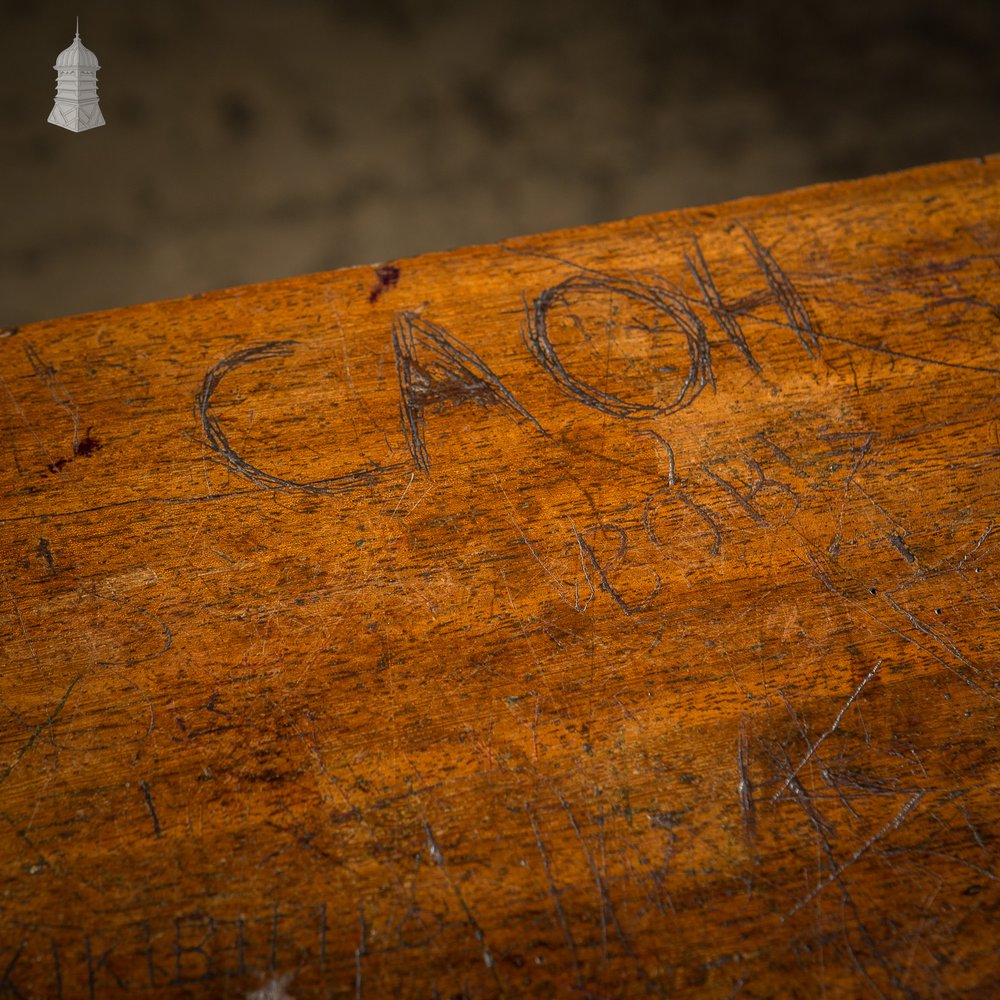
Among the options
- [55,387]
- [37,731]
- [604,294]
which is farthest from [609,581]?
[55,387]

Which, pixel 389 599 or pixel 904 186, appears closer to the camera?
pixel 389 599

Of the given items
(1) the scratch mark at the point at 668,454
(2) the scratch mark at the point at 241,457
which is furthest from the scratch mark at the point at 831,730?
(2) the scratch mark at the point at 241,457

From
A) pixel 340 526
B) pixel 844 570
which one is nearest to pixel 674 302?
pixel 844 570

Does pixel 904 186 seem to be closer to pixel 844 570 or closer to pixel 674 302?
pixel 674 302

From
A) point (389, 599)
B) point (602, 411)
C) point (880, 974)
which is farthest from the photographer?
point (602, 411)

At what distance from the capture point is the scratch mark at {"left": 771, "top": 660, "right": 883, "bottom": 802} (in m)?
0.71

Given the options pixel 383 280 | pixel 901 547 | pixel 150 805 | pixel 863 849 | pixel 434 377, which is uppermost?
pixel 383 280

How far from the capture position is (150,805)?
699 mm

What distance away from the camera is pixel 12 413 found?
91 cm

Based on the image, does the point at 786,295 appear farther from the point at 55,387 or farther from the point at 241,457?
the point at 55,387

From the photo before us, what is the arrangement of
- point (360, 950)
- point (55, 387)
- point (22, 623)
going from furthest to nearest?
point (55, 387) → point (22, 623) → point (360, 950)

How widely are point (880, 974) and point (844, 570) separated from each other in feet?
1.14

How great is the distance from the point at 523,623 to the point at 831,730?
29 centimetres

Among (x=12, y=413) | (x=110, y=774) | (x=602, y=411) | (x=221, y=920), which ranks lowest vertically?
(x=221, y=920)
